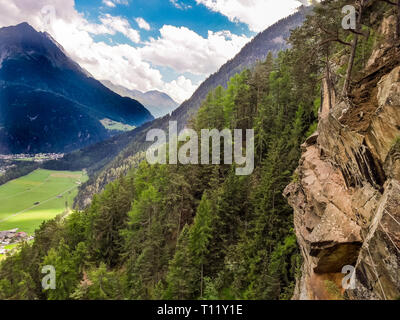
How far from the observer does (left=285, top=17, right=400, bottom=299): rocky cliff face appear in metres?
8.70

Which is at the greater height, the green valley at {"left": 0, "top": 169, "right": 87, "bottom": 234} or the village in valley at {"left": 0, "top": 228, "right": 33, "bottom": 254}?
the green valley at {"left": 0, "top": 169, "right": 87, "bottom": 234}

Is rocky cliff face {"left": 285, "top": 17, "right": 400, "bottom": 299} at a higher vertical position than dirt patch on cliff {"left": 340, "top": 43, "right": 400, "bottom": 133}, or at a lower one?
lower

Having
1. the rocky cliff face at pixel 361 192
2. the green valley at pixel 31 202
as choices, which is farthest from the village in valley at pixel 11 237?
the rocky cliff face at pixel 361 192

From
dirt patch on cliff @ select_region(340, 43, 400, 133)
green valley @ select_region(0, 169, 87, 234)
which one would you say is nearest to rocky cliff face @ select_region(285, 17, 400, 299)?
dirt patch on cliff @ select_region(340, 43, 400, 133)

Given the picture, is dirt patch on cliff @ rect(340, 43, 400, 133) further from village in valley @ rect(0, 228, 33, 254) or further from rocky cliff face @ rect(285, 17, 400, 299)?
village in valley @ rect(0, 228, 33, 254)

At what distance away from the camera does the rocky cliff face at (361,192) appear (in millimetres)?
8703

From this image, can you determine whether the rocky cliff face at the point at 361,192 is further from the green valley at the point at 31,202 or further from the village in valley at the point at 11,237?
the green valley at the point at 31,202

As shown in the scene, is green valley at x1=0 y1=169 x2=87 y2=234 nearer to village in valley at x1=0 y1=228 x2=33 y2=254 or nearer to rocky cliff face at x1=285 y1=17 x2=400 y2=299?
village in valley at x1=0 y1=228 x2=33 y2=254

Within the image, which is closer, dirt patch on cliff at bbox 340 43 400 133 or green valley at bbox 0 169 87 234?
dirt patch on cliff at bbox 340 43 400 133

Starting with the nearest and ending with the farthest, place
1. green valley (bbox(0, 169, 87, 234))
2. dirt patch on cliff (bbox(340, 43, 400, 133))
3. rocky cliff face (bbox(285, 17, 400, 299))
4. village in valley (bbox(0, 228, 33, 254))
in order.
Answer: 1. rocky cliff face (bbox(285, 17, 400, 299))
2. dirt patch on cliff (bbox(340, 43, 400, 133))
3. village in valley (bbox(0, 228, 33, 254))
4. green valley (bbox(0, 169, 87, 234))

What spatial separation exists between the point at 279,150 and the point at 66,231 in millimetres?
37793

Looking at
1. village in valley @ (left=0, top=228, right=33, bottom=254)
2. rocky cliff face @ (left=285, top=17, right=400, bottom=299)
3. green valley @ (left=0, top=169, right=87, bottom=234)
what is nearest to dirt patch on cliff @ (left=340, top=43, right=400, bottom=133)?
rocky cliff face @ (left=285, top=17, right=400, bottom=299)

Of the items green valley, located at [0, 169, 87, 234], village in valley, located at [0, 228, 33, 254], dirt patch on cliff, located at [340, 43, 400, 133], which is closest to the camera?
dirt patch on cliff, located at [340, 43, 400, 133]
